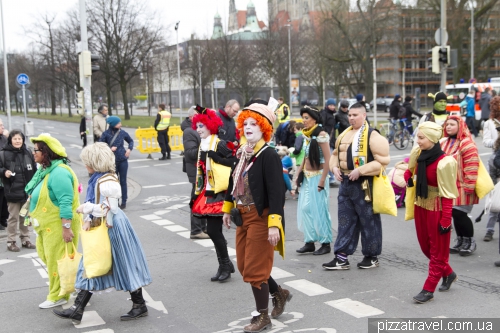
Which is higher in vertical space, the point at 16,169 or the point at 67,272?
the point at 16,169

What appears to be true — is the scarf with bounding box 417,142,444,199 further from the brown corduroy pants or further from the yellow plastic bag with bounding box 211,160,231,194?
the yellow plastic bag with bounding box 211,160,231,194

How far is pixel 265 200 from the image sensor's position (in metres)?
5.18

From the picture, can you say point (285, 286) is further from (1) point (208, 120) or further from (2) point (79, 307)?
(2) point (79, 307)

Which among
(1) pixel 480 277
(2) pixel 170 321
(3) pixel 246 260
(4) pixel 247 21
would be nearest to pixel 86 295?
(2) pixel 170 321

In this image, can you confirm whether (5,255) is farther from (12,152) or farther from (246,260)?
(246,260)

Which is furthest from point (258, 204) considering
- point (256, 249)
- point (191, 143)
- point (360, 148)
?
point (191, 143)

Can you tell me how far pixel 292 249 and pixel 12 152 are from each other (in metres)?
4.32

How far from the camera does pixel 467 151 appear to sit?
23.1ft

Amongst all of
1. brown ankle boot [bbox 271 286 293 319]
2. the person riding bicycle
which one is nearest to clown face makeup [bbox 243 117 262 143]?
brown ankle boot [bbox 271 286 293 319]

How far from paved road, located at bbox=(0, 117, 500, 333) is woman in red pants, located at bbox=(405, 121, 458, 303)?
0.85 ft

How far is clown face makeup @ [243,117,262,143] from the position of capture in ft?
17.0

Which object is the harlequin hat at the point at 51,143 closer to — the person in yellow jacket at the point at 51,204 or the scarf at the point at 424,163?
the person in yellow jacket at the point at 51,204

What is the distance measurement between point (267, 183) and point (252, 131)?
463mm

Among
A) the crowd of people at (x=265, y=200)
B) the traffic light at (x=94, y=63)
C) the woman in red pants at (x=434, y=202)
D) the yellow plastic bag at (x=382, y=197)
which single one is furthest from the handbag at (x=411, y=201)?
the traffic light at (x=94, y=63)
